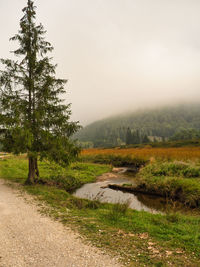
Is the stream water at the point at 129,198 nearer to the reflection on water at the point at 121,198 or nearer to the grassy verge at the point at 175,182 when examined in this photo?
the reflection on water at the point at 121,198

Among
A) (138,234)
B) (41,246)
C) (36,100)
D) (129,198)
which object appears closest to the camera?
(41,246)

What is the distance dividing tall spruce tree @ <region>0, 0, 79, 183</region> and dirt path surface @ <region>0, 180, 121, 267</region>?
4.75 m

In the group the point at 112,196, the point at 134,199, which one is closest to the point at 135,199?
the point at 134,199

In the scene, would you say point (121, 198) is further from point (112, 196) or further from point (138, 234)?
point (138, 234)

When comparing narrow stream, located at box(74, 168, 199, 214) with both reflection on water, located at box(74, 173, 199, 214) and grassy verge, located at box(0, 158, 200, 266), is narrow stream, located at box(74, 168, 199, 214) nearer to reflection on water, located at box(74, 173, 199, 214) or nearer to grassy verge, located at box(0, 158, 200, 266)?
reflection on water, located at box(74, 173, 199, 214)

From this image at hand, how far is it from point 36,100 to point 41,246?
9639mm

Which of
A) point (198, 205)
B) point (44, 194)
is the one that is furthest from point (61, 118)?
point (198, 205)

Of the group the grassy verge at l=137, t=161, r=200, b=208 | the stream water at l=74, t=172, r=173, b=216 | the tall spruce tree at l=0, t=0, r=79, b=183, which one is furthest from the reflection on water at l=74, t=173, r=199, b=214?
the tall spruce tree at l=0, t=0, r=79, b=183

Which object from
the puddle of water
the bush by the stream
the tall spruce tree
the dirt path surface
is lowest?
the puddle of water

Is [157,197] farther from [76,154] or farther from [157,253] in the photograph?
[157,253]

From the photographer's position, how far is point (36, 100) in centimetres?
1194

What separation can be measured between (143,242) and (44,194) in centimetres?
A: 703

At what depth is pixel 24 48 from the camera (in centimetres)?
1194

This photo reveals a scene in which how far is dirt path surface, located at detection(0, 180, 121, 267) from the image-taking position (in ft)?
13.1
